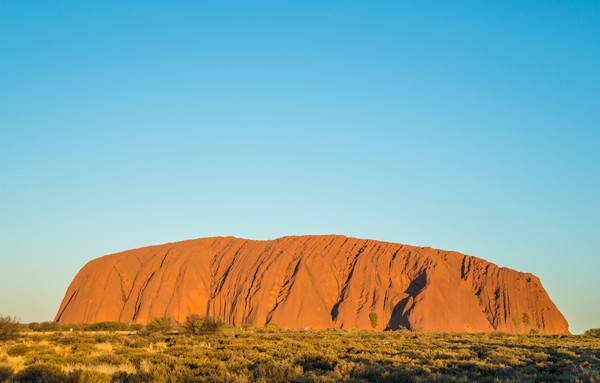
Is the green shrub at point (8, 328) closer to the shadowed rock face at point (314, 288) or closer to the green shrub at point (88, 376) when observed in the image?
the green shrub at point (88, 376)

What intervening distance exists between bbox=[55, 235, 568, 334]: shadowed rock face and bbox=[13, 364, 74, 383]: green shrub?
7225 centimetres

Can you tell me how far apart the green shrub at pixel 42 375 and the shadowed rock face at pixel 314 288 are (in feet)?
237

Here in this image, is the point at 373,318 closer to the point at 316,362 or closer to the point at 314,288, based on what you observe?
the point at 314,288

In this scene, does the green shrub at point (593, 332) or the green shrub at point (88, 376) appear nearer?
the green shrub at point (88, 376)

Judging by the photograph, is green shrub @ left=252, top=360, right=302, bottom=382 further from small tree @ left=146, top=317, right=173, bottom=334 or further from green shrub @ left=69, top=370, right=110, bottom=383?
small tree @ left=146, top=317, right=173, bottom=334

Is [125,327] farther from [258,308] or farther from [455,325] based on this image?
[455,325]

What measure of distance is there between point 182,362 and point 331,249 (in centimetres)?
9106

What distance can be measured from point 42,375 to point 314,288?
81.3 m

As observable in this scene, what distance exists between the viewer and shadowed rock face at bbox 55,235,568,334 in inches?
3442

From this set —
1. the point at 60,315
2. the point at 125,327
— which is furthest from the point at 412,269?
the point at 60,315

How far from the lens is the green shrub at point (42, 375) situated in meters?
11.6

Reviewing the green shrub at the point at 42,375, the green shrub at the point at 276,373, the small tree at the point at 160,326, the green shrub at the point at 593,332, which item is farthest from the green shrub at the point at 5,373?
the green shrub at the point at 593,332

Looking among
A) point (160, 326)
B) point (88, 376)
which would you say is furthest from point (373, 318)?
point (88, 376)

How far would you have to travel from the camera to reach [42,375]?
490 inches
